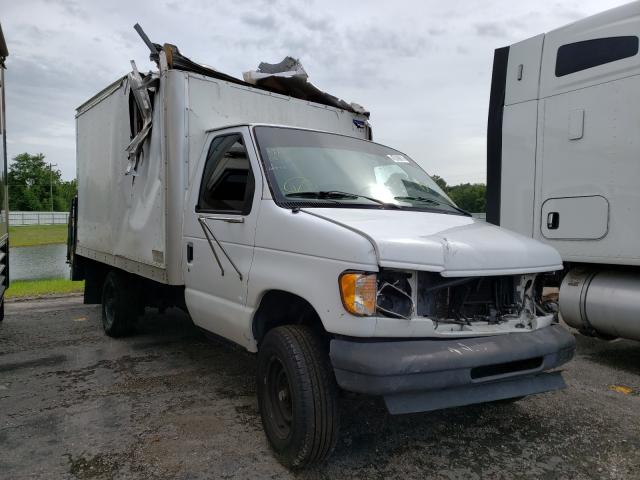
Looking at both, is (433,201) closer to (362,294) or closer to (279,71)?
(362,294)

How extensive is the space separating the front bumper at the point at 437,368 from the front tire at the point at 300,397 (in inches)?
8.3

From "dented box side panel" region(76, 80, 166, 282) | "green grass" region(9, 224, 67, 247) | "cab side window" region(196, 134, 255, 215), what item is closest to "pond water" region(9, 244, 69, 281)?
"green grass" region(9, 224, 67, 247)

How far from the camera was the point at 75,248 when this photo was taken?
25.0ft

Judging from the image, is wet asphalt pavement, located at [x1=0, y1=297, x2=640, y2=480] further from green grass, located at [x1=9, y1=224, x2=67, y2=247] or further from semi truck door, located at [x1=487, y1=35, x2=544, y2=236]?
green grass, located at [x1=9, y1=224, x2=67, y2=247]

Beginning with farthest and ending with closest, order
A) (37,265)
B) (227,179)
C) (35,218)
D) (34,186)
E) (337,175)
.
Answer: (34,186) → (35,218) → (37,265) → (227,179) → (337,175)

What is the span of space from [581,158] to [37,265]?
1771cm

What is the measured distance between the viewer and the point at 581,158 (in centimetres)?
512

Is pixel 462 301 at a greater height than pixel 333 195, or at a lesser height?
lesser

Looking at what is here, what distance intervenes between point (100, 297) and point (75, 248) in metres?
1.07

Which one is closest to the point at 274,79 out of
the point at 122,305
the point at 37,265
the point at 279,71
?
the point at 279,71

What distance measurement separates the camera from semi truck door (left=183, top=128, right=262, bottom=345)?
3591mm

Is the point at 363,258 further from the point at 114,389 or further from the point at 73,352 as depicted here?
the point at 73,352

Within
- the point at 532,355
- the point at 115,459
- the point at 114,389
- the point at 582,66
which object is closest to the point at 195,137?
the point at 114,389

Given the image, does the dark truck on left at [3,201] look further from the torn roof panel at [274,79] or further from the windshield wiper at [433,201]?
the windshield wiper at [433,201]
